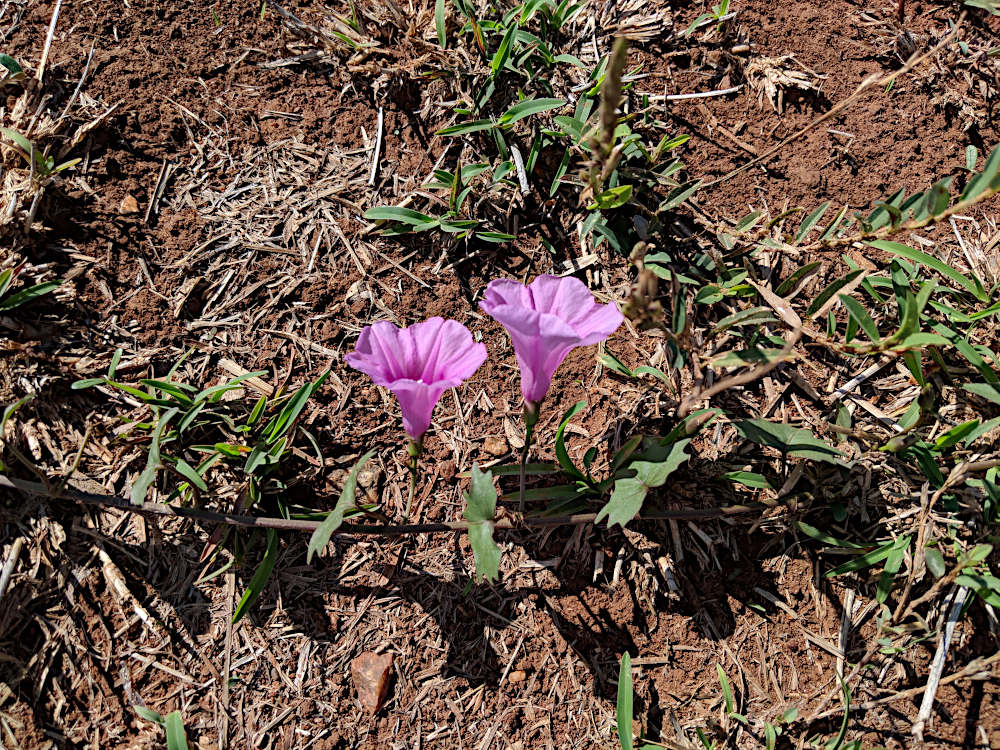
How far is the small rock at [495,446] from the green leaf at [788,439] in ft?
2.26

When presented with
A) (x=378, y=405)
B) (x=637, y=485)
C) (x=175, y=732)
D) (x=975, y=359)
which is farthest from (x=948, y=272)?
(x=175, y=732)

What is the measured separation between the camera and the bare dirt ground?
2.08 m

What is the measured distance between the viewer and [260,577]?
2.04 meters

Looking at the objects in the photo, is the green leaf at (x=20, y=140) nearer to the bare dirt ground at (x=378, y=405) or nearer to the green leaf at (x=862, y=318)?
the bare dirt ground at (x=378, y=405)

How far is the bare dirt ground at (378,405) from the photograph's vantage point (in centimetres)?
208

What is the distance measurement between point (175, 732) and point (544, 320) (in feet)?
4.74

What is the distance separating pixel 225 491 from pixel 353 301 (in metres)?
0.71

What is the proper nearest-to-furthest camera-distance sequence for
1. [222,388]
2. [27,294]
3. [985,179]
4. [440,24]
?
[985,179], [222,388], [27,294], [440,24]

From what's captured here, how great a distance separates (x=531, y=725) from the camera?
2074 mm

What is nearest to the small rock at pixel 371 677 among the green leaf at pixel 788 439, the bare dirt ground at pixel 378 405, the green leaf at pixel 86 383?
the bare dirt ground at pixel 378 405

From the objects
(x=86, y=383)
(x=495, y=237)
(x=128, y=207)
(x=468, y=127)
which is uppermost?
(x=468, y=127)

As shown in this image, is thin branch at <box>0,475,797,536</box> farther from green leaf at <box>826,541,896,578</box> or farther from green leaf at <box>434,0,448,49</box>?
green leaf at <box>434,0,448,49</box>

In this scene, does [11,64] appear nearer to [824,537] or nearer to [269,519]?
[269,519]

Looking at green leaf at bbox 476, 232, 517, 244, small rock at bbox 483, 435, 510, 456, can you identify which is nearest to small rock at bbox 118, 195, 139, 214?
green leaf at bbox 476, 232, 517, 244
